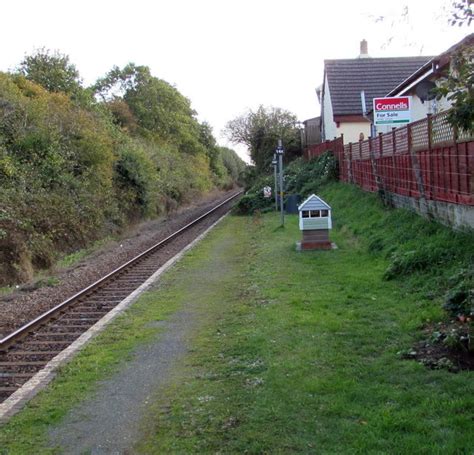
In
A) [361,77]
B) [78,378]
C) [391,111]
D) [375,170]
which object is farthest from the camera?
[361,77]

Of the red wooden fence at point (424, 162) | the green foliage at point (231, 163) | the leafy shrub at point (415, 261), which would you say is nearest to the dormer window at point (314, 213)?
the red wooden fence at point (424, 162)

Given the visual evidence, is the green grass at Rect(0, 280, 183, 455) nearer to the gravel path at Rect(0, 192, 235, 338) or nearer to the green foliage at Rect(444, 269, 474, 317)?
the gravel path at Rect(0, 192, 235, 338)

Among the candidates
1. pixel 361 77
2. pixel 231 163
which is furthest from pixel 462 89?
pixel 231 163

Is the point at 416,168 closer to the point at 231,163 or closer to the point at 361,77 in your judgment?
the point at 361,77

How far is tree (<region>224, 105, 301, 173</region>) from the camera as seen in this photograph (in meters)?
51.1

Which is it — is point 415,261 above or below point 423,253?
below

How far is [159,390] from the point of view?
6.29 metres

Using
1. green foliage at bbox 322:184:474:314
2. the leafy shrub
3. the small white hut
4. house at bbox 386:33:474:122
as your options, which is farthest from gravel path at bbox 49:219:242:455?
house at bbox 386:33:474:122

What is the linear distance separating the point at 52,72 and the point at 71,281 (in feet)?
72.1

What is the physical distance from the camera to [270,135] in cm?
5188

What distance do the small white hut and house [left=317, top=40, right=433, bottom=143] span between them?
19648 millimetres

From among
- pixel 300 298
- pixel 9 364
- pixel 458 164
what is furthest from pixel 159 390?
pixel 458 164

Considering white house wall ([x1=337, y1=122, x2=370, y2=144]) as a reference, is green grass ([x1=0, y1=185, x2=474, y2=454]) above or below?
below

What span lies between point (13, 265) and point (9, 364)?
8.37m
